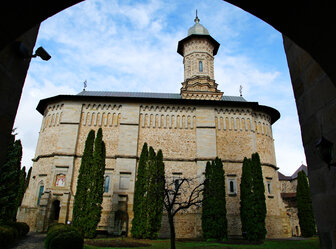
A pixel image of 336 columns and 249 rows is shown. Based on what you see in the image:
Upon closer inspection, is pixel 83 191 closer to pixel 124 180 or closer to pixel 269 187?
pixel 124 180

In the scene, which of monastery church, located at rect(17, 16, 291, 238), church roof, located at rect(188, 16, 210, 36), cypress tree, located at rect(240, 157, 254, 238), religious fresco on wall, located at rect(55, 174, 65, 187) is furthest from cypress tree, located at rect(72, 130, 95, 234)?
church roof, located at rect(188, 16, 210, 36)

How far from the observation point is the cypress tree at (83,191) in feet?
50.0

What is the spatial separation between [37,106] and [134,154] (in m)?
10.7

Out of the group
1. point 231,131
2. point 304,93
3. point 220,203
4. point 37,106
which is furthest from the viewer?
point 37,106

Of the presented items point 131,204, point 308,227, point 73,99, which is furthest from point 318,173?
Answer: point 308,227

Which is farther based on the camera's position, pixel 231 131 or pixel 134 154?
pixel 231 131

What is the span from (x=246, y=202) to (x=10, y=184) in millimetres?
15276

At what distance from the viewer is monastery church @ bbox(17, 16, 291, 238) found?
18.4 meters

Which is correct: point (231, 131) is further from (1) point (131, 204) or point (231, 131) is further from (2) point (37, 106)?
(2) point (37, 106)

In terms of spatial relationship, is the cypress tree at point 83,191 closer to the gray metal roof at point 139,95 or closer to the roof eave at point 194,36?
the gray metal roof at point 139,95

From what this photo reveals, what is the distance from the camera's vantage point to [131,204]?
18234 mm

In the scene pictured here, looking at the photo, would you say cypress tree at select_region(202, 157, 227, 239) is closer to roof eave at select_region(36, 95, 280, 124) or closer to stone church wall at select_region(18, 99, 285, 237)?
stone church wall at select_region(18, 99, 285, 237)

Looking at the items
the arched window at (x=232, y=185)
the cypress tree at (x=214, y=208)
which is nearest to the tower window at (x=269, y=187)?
the arched window at (x=232, y=185)

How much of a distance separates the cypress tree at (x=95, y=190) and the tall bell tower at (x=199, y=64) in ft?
37.1
